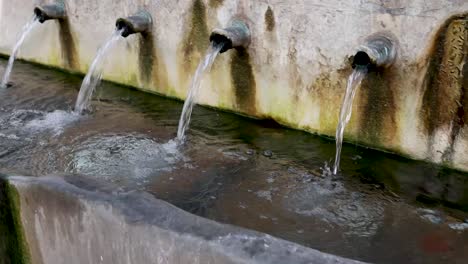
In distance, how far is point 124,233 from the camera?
2.58 metres

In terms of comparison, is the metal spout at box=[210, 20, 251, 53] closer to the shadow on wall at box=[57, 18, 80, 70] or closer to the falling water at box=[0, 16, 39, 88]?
the shadow on wall at box=[57, 18, 80, 70]

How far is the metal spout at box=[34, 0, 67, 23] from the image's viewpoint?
21.5ft

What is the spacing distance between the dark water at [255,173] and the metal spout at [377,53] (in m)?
0.78

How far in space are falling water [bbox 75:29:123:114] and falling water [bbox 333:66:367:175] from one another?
7.87ft

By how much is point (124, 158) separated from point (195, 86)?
4.54 feet

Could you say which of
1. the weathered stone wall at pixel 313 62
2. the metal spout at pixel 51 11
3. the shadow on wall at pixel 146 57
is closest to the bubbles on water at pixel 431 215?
the weathered stone wall at pixel 313 62

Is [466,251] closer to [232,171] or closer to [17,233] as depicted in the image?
[232,171]

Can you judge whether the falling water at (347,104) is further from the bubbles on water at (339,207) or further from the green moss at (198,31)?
the green moss at (198,31)

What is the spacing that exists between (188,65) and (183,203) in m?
2.29

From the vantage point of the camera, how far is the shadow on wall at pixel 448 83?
427 centimetres

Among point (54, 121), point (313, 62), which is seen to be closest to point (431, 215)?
point (313, 62)

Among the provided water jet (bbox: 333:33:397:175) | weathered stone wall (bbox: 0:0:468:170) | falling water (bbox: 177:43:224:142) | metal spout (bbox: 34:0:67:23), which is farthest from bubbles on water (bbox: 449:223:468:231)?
metal spout (bbox: 34:0:67:23)

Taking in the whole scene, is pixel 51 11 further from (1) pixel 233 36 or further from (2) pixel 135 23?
(1) pixel 233 36

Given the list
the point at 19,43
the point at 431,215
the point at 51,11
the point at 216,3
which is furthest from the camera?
the point at 19,43
